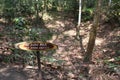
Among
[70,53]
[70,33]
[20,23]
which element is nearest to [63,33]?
[70,33]

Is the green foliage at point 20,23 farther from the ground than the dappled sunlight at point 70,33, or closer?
farther from the ground

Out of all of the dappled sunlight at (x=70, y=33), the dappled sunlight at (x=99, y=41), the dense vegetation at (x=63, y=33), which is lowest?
the dappled sunlight at (x=99, y=41)

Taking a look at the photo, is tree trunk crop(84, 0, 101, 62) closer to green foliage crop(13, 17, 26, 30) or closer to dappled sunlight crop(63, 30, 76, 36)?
dappled sunlight crop(63, 30, 76, 36)

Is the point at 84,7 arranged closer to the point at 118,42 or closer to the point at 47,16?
the point at 47,16

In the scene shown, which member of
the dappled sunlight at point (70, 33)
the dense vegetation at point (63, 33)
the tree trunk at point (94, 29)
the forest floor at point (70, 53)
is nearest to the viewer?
the forest floor at point (70, 53)

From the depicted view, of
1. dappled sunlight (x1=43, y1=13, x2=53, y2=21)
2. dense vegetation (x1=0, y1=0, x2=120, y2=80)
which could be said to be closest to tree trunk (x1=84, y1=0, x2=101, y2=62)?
dense vegetation (x1=0, y1=0, x2=120, y2=80)

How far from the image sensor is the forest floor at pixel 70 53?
9.21 m

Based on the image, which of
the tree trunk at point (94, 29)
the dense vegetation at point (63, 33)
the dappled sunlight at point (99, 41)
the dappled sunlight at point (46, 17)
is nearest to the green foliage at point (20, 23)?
the dense vegetation at point (63, 33)

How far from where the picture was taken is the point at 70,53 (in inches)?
555

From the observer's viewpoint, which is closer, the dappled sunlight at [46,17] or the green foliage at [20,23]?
the green foliage at [20,23]

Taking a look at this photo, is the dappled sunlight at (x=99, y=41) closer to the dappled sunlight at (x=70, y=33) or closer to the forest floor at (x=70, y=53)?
the forest floor at (x=70, y=53)

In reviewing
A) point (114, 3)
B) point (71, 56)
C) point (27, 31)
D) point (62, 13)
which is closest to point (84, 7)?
point (62, 13)

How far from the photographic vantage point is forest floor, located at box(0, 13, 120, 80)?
9.21 m

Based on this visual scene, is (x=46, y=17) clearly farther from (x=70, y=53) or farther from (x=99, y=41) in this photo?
(x=70, y=53)
